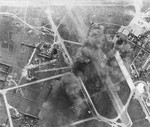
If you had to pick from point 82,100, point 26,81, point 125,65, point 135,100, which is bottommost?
point 135,100

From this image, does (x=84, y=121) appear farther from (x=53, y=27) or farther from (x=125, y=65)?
(x=53, y=27)

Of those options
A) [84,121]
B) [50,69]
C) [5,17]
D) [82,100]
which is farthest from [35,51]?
[84,121]

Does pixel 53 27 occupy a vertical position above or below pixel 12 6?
below

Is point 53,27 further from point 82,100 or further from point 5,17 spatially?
point 82,100

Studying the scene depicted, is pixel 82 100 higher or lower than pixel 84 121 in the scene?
higher

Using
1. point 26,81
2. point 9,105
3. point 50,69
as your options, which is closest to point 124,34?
point 50,69

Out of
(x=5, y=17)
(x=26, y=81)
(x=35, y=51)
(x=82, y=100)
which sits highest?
(x=5, y=17)
